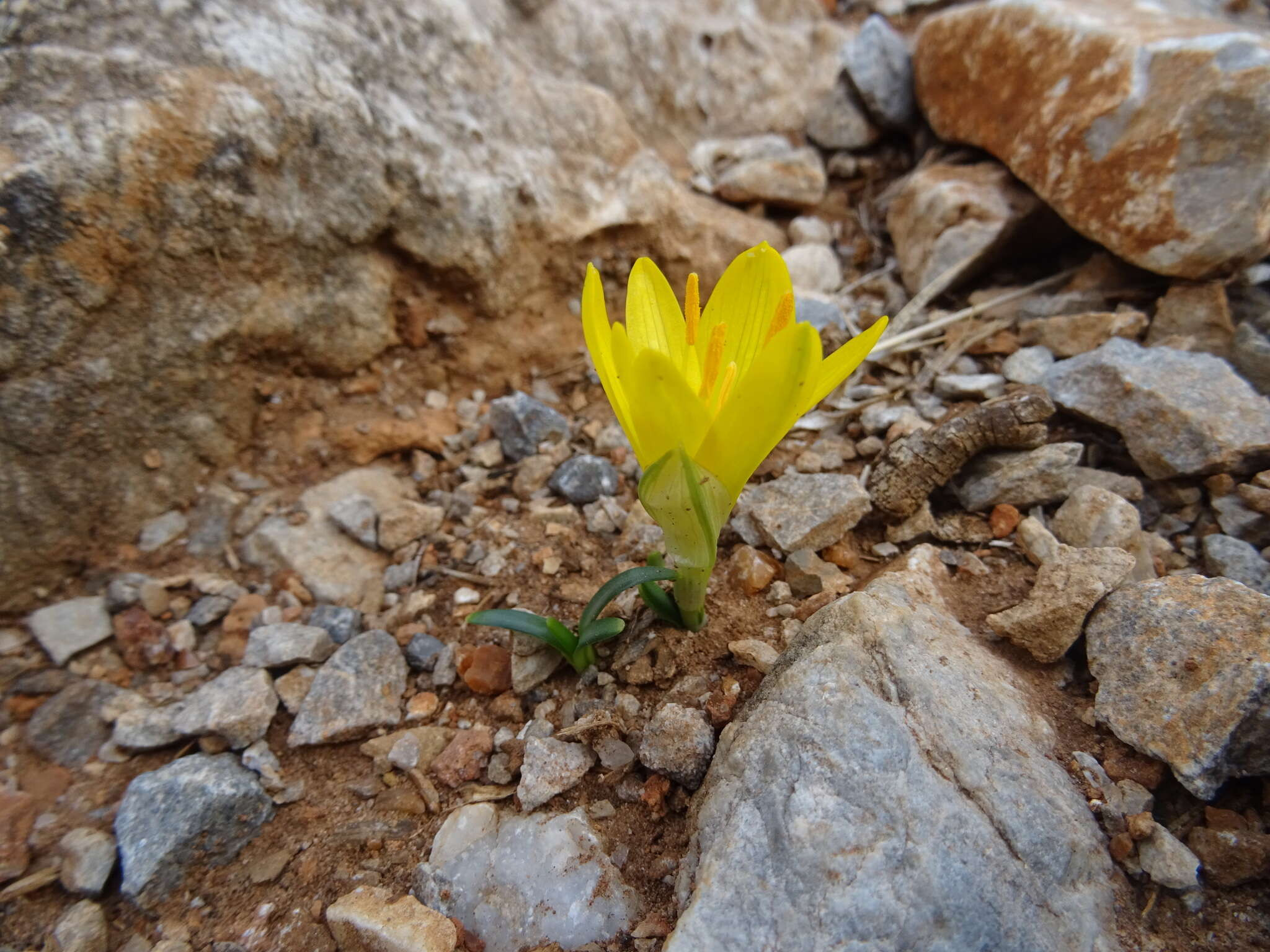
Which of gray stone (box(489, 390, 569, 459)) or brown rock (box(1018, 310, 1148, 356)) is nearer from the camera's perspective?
brown rock (box(1018, 310, 1148, 356))

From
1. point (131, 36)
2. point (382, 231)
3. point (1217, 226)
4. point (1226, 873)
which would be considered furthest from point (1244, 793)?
point (131, 36)

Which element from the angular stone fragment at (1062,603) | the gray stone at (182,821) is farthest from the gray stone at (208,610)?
the angular stone fragment at (1062,603)

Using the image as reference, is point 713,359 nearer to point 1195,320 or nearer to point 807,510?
point 807,510

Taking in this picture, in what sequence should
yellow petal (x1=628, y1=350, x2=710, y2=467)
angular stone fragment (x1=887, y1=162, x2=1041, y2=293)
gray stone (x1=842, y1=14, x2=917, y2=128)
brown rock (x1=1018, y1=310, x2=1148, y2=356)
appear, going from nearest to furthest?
yellow petal (x1=628, y1=350, x2=710, y2=467) < brown rock (x1=1018, y1=310, x2=1148, y2=356) < angular stone fragment (x1=887, y1=162, x2=1041, y2=293) < gray stone (x1=842, y1=14, x2=917, y2=128)

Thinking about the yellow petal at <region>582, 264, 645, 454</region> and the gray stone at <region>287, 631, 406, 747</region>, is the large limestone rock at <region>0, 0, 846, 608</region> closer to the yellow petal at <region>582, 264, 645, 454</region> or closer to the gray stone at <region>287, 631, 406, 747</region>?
the gray stone at <region>287, 631, 406, 747</region>

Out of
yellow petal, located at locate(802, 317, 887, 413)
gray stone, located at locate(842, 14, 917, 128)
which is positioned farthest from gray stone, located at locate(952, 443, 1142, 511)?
gray stone, located at locate(842, 14, 917, 128)

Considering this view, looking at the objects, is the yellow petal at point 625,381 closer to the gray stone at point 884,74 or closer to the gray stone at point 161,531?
the gray stone at point 161,531

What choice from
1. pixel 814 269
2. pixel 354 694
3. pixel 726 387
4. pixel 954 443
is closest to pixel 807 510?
pixel 954 443
